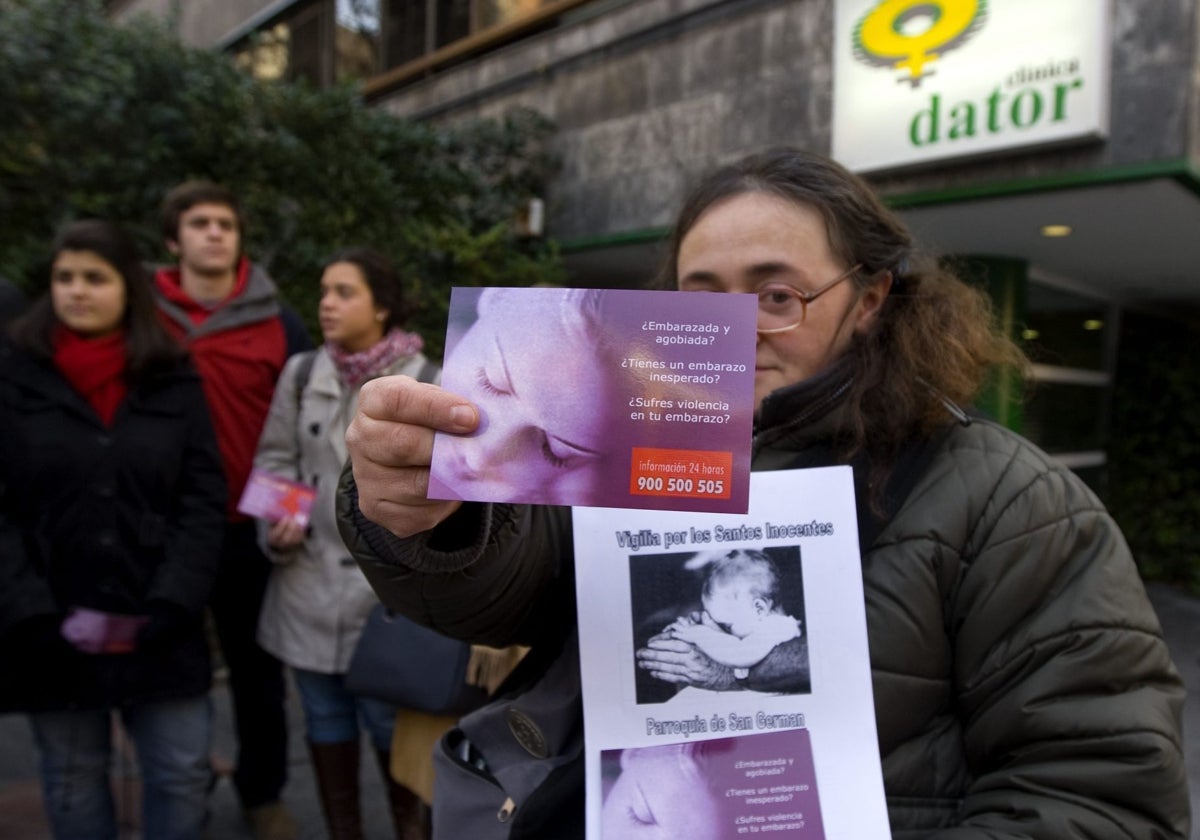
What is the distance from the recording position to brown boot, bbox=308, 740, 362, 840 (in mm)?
2854

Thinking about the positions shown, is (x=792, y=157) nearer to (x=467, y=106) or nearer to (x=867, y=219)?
(x=867, y=219)

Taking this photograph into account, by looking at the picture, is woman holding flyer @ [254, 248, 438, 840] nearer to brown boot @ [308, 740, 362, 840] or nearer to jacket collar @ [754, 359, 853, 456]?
brown boot @ [308, 740, 362, 840]

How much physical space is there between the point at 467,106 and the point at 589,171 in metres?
1.57

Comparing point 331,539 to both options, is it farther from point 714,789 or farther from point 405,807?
point 714,789

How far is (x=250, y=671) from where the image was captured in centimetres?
314

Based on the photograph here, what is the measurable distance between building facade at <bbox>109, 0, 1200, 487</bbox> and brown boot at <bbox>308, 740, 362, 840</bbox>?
2.42m

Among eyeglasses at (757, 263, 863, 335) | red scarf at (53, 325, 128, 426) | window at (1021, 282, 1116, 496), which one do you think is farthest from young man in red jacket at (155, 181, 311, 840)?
window at (1021, 282, 1116, 496)

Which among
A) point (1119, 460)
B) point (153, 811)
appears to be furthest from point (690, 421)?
point (1119, 460)

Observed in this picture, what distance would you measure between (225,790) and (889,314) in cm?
349

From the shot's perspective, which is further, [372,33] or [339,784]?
[372,33]

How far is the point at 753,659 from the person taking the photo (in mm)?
1096

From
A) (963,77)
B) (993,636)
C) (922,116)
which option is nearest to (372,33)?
(922,116)

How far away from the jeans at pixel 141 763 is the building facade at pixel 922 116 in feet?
7.92

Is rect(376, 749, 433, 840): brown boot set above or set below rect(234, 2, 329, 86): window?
below
